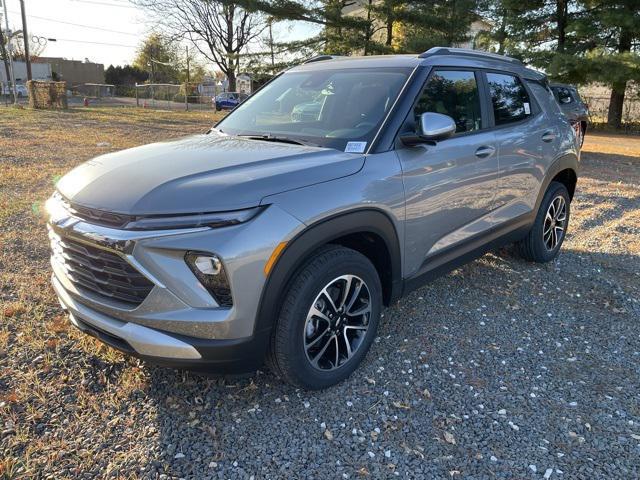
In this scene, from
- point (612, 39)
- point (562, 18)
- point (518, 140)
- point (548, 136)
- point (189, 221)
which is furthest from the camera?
point (562, 18)

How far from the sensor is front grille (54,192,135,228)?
2350mm

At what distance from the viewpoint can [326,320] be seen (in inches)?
111

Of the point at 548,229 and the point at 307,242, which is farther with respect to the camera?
the point at 548,229

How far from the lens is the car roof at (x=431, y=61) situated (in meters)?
3.52

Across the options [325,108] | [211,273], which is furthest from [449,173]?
[211,273]

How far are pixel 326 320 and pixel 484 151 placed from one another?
1.83 metres

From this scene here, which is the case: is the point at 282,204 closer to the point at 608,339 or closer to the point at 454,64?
the point at 454,64

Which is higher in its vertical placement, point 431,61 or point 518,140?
point 431,61

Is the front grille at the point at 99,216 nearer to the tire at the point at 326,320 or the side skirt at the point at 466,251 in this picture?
the tire at the point at 326,320

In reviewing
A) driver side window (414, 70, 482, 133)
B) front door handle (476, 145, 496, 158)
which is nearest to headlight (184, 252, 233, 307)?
driver side window (414, 70, 482, 133)

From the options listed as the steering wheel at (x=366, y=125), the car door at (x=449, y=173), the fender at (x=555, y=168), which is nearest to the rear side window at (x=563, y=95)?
the fender at (x=555, y=168)

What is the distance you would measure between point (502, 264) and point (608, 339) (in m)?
1.44

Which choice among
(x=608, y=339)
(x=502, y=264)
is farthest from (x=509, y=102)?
(x=608, y=339)

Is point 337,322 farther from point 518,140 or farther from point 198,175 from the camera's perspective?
point 518,140
